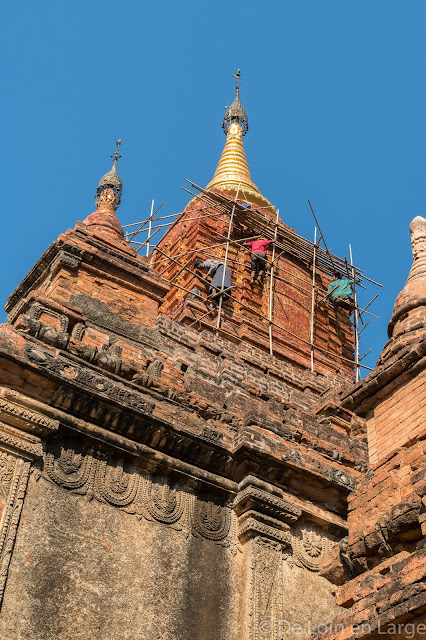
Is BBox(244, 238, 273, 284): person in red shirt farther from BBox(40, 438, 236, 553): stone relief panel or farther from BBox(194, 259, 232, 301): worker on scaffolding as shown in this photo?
BBox(40, 438, 236, 553): stone relief panel

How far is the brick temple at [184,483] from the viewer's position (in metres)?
7.65

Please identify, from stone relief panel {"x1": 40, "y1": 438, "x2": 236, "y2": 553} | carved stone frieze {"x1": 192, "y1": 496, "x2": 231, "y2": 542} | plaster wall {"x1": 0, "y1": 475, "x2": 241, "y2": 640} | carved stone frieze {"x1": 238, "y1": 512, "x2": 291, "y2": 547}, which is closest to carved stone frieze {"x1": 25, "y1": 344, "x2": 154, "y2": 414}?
stone relief panel {"x1": 40, "y1": 438, "x2": 236, "y2": 553}

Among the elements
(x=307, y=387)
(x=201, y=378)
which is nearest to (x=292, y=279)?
(x=307, y=387)

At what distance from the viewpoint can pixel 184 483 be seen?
1097cm

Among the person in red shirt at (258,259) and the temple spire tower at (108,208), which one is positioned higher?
the person in red shirt at (258,259)

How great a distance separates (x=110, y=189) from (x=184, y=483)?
9508 mm

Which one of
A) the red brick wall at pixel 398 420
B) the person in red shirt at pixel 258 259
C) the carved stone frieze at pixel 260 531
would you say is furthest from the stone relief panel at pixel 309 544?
the person in red shirt at pixel 258 259

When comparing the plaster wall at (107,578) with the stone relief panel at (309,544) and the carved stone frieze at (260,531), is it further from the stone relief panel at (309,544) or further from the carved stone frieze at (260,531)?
the stone relief panel at (309,544)

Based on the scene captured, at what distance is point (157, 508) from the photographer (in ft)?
34.5

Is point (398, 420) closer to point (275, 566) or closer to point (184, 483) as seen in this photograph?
point (275, 566)

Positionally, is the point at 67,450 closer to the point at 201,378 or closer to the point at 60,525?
the point at 60,525

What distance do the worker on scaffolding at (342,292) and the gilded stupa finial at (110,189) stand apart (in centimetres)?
690

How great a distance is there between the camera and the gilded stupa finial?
60.6 ft

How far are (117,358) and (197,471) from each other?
5.87 feet
